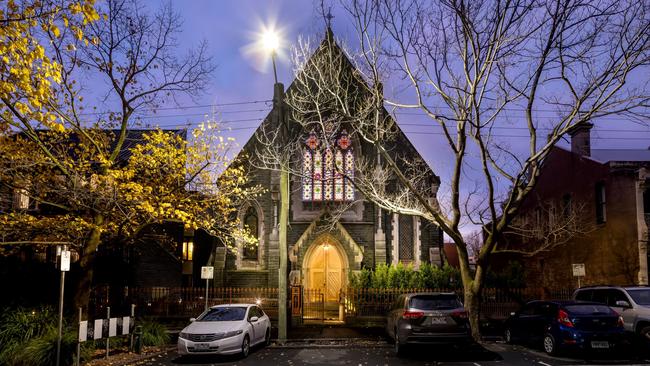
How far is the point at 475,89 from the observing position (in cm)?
1524

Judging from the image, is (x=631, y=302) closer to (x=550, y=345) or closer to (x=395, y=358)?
(x=550, y=345)

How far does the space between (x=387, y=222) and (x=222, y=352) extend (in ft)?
52.1

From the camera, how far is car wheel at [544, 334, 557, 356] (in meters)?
13.8

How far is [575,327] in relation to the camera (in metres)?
13.4

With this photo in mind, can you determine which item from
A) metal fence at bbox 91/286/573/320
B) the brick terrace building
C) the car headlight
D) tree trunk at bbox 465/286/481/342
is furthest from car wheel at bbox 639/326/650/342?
the car headlight

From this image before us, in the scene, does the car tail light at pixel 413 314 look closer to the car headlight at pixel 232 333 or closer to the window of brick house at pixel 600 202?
the car headlight at pixel 232 333

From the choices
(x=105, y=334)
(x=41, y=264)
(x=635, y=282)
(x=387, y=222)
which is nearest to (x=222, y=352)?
→ (x=105, y=334)

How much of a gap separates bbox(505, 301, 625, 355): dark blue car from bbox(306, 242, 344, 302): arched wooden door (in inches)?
547

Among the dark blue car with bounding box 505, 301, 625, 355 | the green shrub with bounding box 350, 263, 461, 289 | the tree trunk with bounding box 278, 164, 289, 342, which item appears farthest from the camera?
the green shrub with bounding box 350, 263, 461, 289

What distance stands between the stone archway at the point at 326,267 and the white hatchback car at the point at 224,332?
11.3 metres

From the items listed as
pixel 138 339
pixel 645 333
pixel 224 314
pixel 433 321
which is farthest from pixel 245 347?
Result: pixel 645 333

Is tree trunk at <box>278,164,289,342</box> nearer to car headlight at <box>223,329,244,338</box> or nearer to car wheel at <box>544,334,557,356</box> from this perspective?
car headlight at <box>223,329,244,338</box>

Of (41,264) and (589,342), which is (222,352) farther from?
(41,264)

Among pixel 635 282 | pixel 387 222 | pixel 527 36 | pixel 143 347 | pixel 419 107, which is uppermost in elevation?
pixel 527 36
